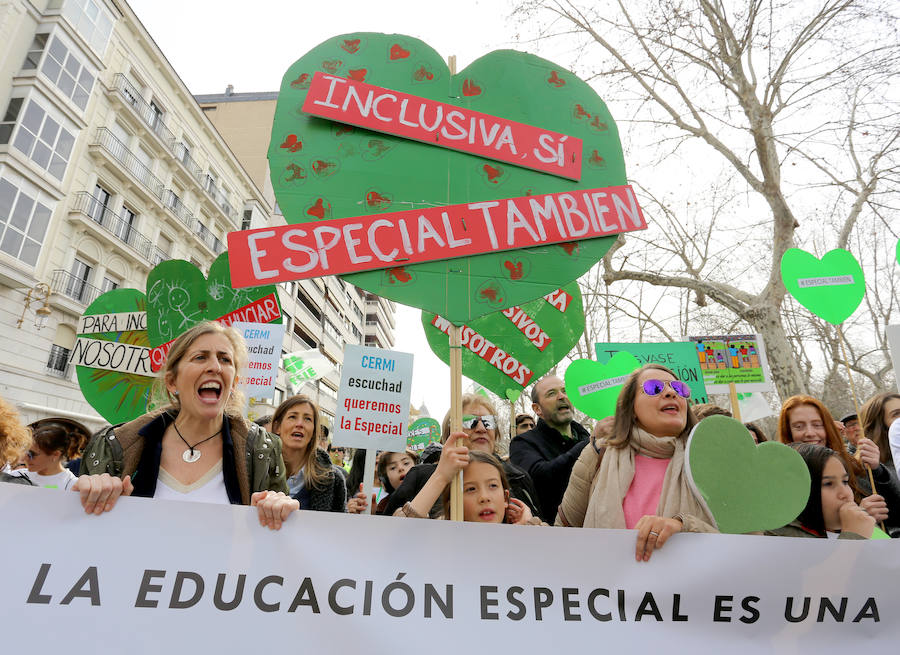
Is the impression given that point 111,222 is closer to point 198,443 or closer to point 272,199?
point 272,199

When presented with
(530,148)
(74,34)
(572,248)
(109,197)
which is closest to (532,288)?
(572,248)

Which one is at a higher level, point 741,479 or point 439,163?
point 439,163

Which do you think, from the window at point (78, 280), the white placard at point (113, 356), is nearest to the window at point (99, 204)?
the window at point (78, 280)

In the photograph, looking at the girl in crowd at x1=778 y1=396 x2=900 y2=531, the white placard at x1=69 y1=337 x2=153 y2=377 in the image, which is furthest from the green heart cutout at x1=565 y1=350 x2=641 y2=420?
the white placard at x1=69 y1=337 x2=153 y2=377

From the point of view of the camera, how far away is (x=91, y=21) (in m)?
18.3

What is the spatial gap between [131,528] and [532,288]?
4.77ft

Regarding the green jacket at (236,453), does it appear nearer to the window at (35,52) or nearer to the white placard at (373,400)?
the white placard at (373,400)

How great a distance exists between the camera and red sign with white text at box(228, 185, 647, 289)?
187cm

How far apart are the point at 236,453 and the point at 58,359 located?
19465 millimetres

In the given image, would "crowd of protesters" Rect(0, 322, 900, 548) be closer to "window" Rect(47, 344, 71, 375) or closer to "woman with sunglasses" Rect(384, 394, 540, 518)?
"woman with sunglasses" Rect(384, 394, 540, 518)

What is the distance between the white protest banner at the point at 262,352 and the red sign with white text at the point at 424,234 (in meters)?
2.89

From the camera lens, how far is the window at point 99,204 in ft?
62.7

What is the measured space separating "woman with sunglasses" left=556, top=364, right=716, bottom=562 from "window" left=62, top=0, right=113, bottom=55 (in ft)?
70.4

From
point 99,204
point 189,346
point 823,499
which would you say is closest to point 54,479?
point 189,346
